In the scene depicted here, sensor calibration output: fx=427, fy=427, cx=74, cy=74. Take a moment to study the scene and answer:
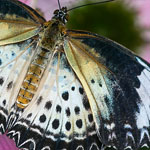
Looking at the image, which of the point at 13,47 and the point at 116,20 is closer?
the point at 13,47

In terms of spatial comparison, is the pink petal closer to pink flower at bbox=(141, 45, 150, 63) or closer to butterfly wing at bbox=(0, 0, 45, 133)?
butterfly wing at bbox=(0, 0, 45, 133)

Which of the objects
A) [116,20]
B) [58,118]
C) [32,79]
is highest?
[116,20]

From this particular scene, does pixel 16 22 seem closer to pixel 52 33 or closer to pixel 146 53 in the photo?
pixel 52 33

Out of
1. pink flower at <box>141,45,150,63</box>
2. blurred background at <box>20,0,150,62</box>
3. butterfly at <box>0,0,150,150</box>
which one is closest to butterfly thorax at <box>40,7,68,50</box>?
butterfly at <box>0,0,150,150</box>

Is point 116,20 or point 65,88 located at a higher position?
point 116,20

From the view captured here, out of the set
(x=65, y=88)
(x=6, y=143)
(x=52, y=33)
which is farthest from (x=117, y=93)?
(x=6, y=143)

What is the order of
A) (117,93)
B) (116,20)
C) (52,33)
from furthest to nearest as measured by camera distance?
(116,20) < (52,33) < (117,93)

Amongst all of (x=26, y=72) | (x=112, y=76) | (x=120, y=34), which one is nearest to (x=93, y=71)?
(x=112, y=76)
